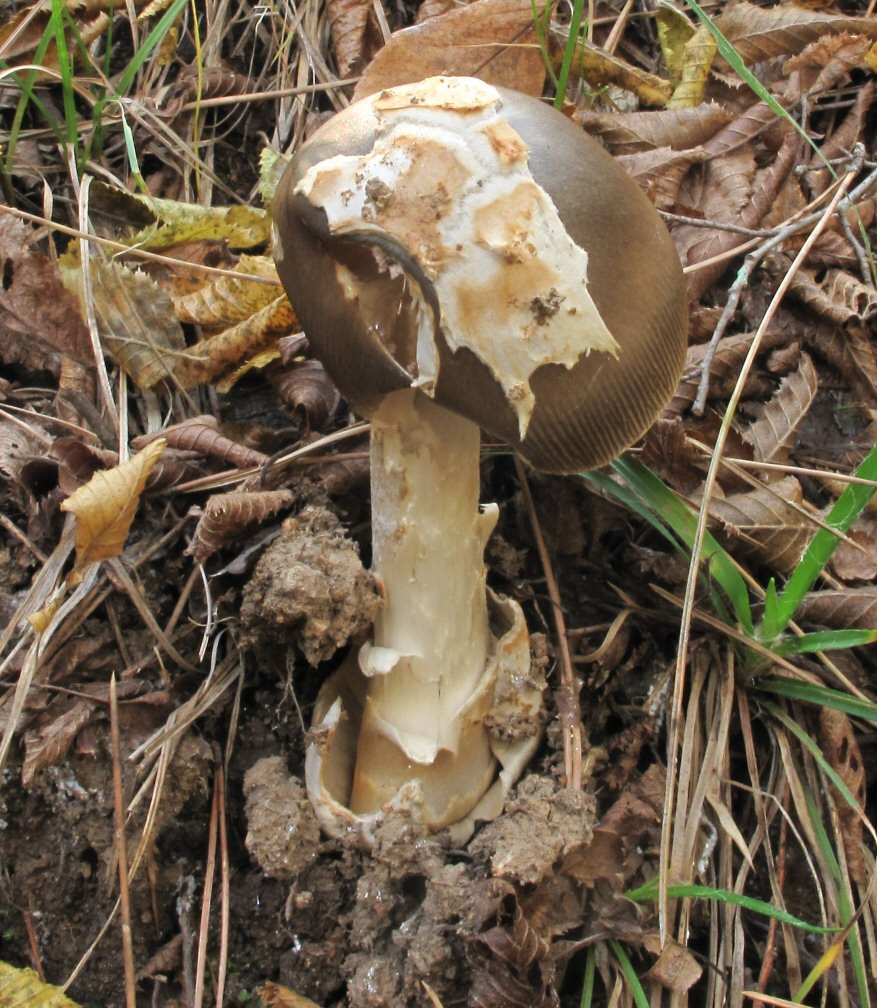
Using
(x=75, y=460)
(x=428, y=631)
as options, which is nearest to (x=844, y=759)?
(x=428, y=631)

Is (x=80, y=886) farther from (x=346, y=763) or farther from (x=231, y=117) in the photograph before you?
(x=231, y=117)

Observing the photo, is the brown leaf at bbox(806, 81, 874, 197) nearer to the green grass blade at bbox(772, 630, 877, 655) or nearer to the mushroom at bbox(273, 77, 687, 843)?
the green grass blade at bbox(772, 630, 877, 655)

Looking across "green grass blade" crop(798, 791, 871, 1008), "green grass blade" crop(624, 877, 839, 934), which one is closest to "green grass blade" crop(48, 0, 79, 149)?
"green grass blade" crop(624, 877, 839, 934)

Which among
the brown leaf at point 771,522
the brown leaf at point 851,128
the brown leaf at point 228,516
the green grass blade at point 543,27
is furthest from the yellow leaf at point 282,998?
the brown leaf at point 851,128

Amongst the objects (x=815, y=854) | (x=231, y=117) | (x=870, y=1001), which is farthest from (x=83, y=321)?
(x=870, y=1001)

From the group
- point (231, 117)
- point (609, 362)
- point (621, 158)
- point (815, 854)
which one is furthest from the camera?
point (231, 117)
